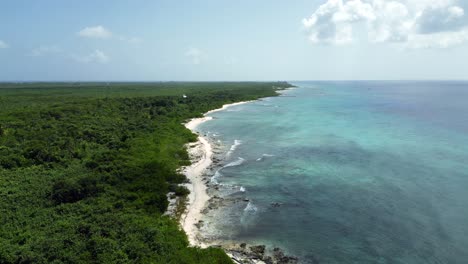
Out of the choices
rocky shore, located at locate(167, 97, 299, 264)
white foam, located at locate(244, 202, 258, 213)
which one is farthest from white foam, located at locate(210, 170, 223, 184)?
white foam, located at locate(244, 202, 258, 213)

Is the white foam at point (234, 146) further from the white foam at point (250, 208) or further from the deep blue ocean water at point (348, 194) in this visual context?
the white foam at point (250, 208)

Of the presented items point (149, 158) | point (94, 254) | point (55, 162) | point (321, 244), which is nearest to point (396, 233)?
point (321, 244)

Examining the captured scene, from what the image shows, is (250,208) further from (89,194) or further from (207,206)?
(89,194)

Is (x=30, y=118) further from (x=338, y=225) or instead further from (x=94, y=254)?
(x=338, y=225)

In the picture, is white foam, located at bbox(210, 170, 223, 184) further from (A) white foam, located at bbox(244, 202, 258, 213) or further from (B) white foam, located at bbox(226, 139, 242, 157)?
(B) white foam, located at bbox(226, 139, 242, 157)

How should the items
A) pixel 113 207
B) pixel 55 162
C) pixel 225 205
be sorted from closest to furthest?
pixel 113 207 → pixel 225 205 → pixel 55 162

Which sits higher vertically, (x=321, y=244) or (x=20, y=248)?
(x=20, y=248)
